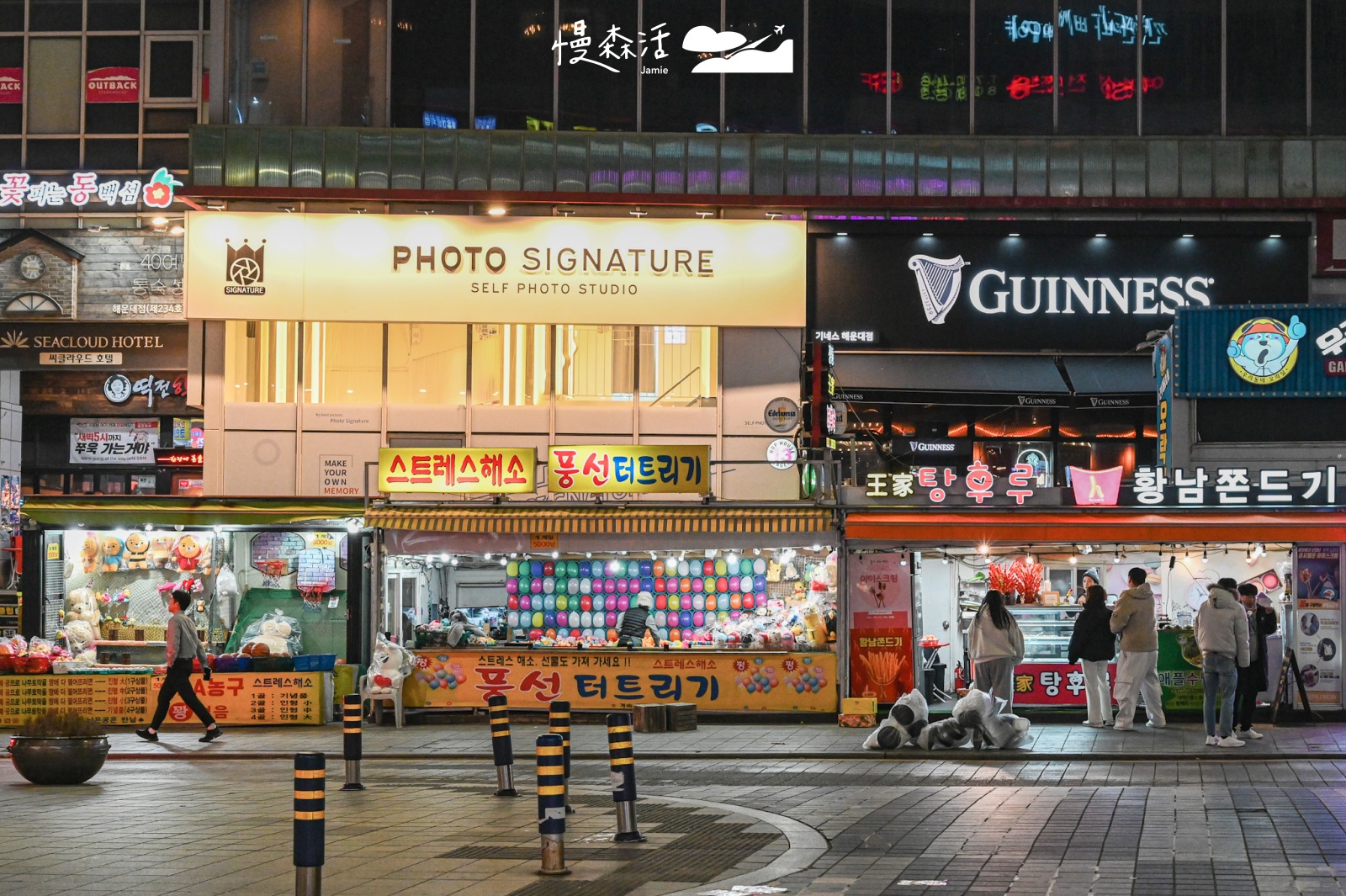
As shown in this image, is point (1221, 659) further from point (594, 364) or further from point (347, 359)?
point (347, 359)

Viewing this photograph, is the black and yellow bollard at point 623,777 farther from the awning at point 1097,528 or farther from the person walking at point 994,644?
the awning at point 1097,528

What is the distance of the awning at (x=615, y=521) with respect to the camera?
878 inches

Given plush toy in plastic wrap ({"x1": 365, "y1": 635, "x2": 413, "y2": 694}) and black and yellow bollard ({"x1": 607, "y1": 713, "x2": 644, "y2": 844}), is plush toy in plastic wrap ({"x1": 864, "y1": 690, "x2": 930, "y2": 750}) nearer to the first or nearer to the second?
black and yellow bollard ({"x1": 607, "y1": 713, "x2": 644, "y2": 844})

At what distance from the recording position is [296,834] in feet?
30.6

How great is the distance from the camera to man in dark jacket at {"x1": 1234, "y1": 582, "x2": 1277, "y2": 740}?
19.5 meters

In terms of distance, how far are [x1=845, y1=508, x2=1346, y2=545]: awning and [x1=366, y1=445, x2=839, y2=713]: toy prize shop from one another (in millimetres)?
1254

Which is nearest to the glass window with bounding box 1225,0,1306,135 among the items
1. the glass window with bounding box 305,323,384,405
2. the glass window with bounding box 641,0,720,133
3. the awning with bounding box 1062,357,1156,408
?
the awning with bounding box 1062,357,1156,408

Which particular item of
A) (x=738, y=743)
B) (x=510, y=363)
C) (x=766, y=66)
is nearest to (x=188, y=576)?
(x=510, y=363)

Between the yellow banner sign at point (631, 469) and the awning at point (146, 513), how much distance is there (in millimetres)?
3256

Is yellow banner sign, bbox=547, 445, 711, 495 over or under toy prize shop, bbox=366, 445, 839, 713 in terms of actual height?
over

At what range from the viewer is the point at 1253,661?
19922mm

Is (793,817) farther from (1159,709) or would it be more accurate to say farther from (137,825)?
(1159,709)

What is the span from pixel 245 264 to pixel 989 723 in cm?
1516

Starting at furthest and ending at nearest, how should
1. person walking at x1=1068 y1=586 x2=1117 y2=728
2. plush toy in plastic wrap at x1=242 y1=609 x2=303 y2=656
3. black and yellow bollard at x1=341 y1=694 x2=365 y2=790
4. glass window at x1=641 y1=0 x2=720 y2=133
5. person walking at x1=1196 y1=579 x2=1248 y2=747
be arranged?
glass window at x1=641 y1=0 x2=720 y2=133 → plush toy in plastic wrap at x1=242 y1=609 x2=303 y2=656 → person walking at x1=1068 y1=586 x2=1117 y2=728 → person walking at x1=1196 y1=579 x2=1248 y2=747 → black and yellow bollard at x1=341 y1=694 x2=365 y2=790
